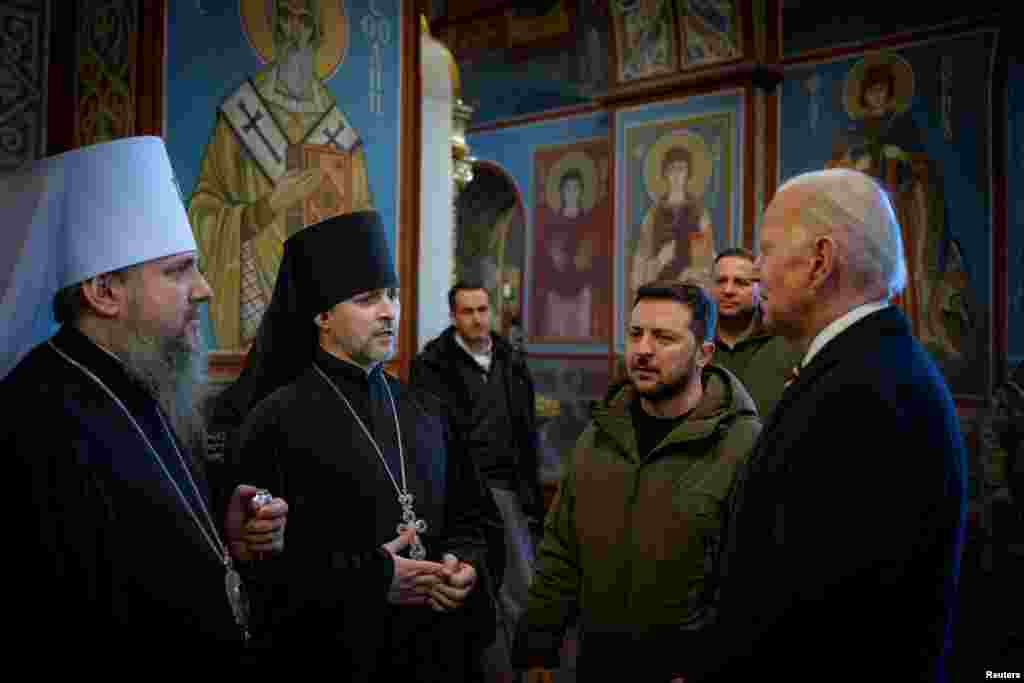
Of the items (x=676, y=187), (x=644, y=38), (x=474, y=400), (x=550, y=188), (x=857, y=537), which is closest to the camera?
(x=857, y=537)

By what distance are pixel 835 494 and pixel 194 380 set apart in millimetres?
1456

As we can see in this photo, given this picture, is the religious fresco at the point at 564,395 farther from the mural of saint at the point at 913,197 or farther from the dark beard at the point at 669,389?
the dark beard at the point at 669,389

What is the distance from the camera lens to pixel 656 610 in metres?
2.56

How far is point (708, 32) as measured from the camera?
872 cm

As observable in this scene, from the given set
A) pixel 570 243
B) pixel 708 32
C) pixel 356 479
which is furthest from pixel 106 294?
pixel 570 243

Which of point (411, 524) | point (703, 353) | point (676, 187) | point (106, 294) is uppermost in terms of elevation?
point (676, 187)

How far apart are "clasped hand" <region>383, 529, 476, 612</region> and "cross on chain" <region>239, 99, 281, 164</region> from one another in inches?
87.0

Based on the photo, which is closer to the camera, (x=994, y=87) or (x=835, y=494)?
(x=835, y=494)

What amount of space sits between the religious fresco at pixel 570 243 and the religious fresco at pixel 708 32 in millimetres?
3220

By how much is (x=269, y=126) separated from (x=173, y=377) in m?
2.43

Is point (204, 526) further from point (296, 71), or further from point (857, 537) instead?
point (296, 71)

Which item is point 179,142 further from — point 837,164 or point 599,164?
point 599,164

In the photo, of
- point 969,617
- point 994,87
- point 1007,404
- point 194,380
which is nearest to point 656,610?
point 194,380

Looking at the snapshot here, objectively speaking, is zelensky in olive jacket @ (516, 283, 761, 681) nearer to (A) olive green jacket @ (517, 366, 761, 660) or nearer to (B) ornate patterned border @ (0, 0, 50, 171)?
(A) olive green jacket @ (517, 366, 761, 660)
